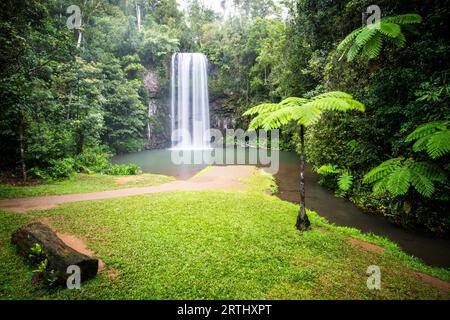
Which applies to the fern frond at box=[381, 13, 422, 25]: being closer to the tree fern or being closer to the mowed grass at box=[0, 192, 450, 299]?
the mowed grass at box=[0, 192, 450, 299]

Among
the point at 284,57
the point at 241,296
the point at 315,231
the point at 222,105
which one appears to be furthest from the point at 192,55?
the point at 241,296

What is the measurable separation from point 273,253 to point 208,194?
4.41 m

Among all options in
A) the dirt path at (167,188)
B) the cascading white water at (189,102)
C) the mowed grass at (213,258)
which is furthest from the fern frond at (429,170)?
the cascading white water at (189,102)

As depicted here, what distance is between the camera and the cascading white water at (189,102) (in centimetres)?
2905

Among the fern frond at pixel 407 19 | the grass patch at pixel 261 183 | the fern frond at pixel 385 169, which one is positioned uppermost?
the fern frond at pixel 407 19

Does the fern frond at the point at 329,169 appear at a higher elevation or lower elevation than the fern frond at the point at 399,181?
lower

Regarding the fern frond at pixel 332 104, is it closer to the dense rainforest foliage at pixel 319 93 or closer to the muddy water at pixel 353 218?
the dense rainforest foliage at pixel 319 93

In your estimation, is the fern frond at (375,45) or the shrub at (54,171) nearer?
the fern frond at (375,45)

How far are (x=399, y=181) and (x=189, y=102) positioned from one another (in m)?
26.5

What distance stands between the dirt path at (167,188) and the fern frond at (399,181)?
6.23 m

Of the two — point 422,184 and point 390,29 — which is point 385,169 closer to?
point 422,184

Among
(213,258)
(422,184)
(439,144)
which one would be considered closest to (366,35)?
(439,144)

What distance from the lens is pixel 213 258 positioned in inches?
189

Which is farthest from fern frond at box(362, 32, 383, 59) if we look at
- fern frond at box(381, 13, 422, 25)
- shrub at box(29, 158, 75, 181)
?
shrub at box(29, 158, 75, 181)
